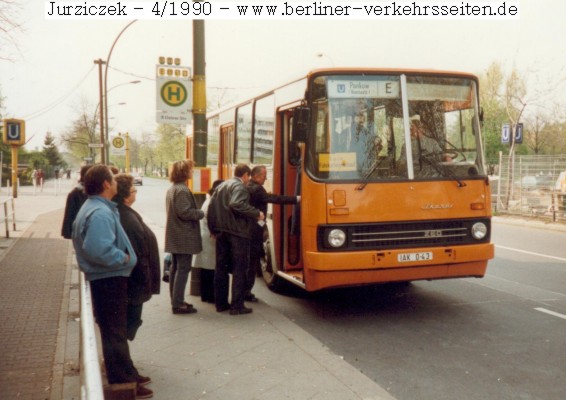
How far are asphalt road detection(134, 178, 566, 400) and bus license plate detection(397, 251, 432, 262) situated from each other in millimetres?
766

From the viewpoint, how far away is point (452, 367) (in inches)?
215

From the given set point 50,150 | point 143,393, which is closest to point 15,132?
point 143,393

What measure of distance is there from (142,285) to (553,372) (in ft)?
11.9

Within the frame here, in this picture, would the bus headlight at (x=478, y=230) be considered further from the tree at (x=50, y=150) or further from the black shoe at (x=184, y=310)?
the tree at (x=50, y=150)

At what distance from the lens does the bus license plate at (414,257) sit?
683cm

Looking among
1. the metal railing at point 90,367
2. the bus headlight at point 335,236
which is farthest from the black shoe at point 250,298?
the metal railing at point 90,367

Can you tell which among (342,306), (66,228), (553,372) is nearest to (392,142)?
(342,306)

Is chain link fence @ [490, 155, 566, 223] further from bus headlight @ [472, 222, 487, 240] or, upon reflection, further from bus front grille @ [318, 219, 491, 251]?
bus front grille @ [318, 219, 491, 251]

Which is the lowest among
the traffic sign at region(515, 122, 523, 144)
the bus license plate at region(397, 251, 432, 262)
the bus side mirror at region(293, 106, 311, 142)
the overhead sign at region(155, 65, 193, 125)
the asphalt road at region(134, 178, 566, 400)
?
the asphalt road at region(134, 178, 566, 400)

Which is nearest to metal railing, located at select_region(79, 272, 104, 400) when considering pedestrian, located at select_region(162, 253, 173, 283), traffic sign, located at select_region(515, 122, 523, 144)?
pedestrian, located at select_region(162, 253, 173, 283)

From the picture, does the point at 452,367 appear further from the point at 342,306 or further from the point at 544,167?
the point at 544,167

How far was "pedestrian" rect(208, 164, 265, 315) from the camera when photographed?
7.12 metres

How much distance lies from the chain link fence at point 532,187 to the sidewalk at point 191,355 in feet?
50.6

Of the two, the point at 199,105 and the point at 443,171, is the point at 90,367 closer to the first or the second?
the point at 443,171
